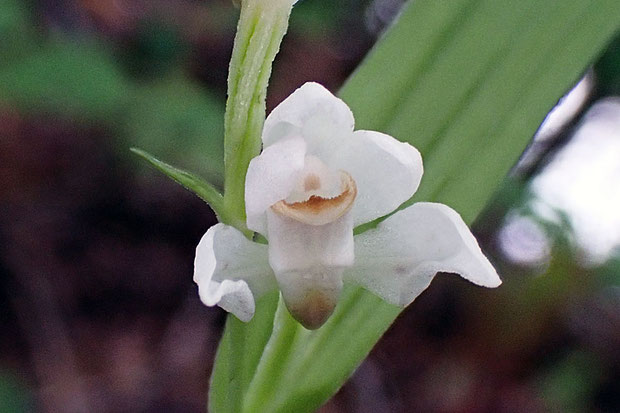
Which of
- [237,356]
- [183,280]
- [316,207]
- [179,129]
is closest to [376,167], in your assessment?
[316,207]

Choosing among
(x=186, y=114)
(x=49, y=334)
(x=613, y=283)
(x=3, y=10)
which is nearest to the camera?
(x=3, y=10)

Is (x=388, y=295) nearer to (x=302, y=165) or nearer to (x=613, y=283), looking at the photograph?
(x=302, y=165)

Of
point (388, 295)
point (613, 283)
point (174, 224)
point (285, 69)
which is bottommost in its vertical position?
point (174, 224)

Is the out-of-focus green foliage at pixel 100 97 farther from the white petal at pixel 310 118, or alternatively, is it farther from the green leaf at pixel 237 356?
the white petal at pixel 310 118

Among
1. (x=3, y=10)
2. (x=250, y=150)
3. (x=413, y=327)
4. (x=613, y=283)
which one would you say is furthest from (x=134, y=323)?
(x=250, y=150)

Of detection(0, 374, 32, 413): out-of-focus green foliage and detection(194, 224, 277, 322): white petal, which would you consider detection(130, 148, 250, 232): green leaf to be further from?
detection(0, 374, 32, 413): out-of-focus green foliage

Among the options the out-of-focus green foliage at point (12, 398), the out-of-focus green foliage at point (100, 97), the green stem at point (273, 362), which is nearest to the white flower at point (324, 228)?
the green stem at point (273, 362)

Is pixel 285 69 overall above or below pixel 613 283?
below
